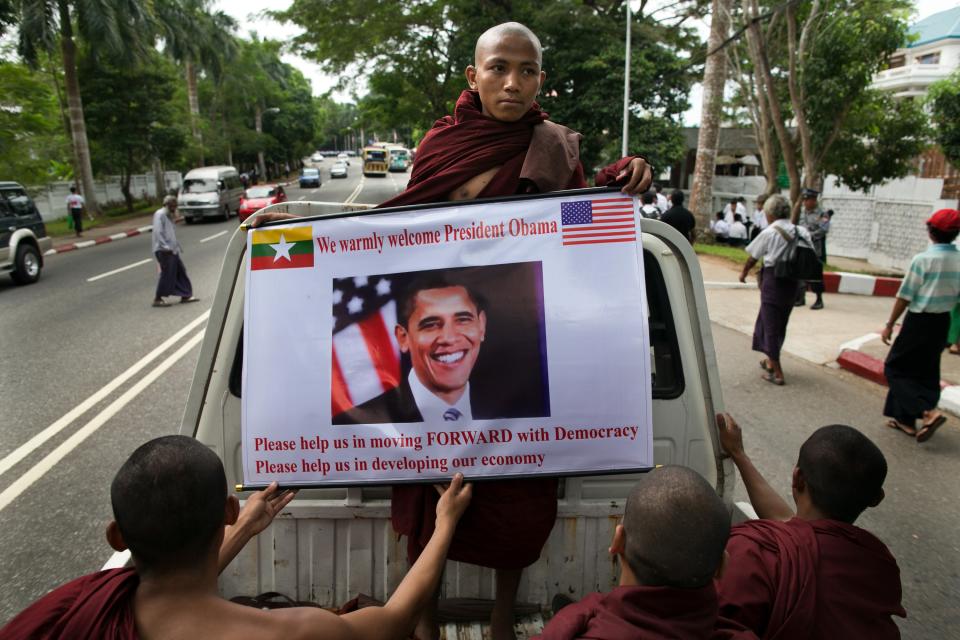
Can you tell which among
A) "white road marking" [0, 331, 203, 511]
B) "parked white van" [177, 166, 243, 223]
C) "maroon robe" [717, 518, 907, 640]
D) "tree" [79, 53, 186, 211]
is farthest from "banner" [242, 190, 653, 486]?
"parked white van" [177, 166, 243, 223]

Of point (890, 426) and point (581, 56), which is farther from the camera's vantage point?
point (581, 56)

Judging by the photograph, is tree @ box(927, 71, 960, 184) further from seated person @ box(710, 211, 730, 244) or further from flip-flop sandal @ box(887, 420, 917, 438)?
flip-flop sandal @ box(887, 420, 917, 438)

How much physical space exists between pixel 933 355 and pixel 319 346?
510 cm

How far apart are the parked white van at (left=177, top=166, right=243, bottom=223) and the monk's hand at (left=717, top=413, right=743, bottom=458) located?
25.1 metres

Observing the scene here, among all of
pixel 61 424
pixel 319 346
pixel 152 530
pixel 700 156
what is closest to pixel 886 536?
pixel 319 346

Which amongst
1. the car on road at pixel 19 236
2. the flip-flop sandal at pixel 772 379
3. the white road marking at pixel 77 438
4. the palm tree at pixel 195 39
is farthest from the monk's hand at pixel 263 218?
the palm tree at pixel 195 39

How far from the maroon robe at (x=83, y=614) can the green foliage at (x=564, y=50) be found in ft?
62.8

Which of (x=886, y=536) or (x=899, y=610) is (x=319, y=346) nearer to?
(x=899, y=610)

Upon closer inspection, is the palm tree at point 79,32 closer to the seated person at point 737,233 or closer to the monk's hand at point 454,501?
the seated person at point 737,233

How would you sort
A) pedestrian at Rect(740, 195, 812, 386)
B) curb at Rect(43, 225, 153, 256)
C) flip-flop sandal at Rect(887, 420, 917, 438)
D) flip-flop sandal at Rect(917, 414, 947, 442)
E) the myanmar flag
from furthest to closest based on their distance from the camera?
curb at Rect(43, 225, 153, 256)
pedestrian at Rect(740, 195, 812, 386)
flip-flop sandal at Rect(887, 420, 917, 438)
flip-flop sandal at Rect(917, 414, 947, 442)
the myanmar flag

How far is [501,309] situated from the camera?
173 cm

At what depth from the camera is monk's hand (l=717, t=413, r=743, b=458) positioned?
1.94 meters

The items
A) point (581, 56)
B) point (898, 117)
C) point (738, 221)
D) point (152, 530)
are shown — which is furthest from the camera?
point (581, 56)

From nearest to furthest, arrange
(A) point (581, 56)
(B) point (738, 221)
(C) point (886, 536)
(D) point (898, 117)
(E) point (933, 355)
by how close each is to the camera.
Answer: (C) point (886, 536)
(E) point (933, 355)
(D) point (898, 117)
(B) point (738, 221)
(A) point (581, 56)
